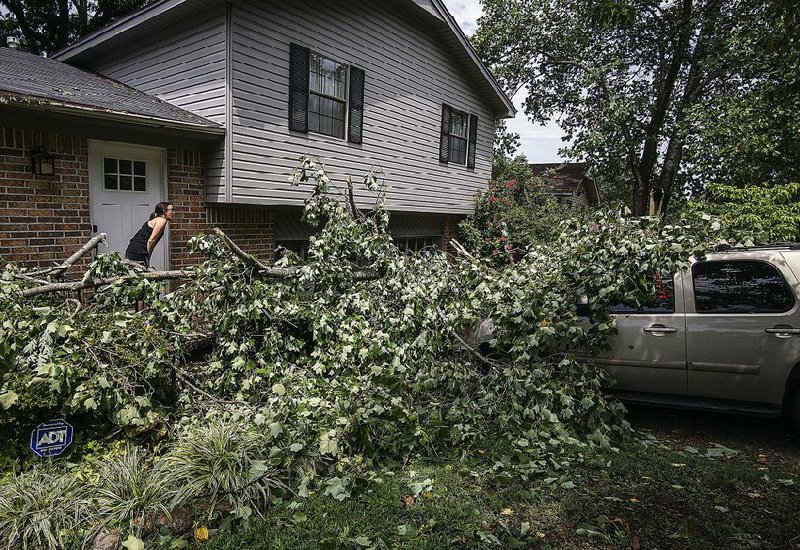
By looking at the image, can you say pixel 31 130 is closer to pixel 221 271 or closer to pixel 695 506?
pixel 221 271

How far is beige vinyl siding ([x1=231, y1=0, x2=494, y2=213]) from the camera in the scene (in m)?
7.74

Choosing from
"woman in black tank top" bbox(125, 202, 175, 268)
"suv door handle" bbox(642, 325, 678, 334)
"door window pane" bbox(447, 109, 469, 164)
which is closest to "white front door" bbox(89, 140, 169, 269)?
"woman in black tank top" bbox(125, 202, 175, 268)

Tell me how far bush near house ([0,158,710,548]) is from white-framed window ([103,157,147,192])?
275cm

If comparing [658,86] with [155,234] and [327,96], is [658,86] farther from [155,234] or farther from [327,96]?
[155,234]

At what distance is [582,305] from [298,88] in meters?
5.96

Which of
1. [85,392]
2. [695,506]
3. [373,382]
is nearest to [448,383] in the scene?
[373,382]

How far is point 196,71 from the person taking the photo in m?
7.85

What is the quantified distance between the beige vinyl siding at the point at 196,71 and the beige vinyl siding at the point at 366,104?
258 mm

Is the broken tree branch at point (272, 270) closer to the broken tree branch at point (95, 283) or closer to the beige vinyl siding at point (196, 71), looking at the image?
the broken tree branch at point (95, 283)

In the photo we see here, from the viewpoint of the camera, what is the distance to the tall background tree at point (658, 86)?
12195 millimetres

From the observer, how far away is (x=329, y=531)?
314 cm

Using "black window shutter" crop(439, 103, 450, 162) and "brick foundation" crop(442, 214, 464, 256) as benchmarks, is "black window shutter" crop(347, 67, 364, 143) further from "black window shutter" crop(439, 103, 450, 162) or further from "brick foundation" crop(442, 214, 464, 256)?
"brick foundation" crop(442, 214, 464, 256)

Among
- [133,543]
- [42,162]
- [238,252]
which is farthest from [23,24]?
[133,543]

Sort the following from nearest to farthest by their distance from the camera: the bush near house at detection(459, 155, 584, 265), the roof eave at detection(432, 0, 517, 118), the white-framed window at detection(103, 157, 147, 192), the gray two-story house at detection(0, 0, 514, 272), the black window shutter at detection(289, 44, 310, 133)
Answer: the white-framed window at detection(103, 157, 147, 192), the gray two-story house at detection(0, 0, 514, 272), the black window shutter at detection(289, 44, 310, 133), the roof eave at detection(432, 0, 517, 118), the bush near house at detection(459, 155, 584, 265)
